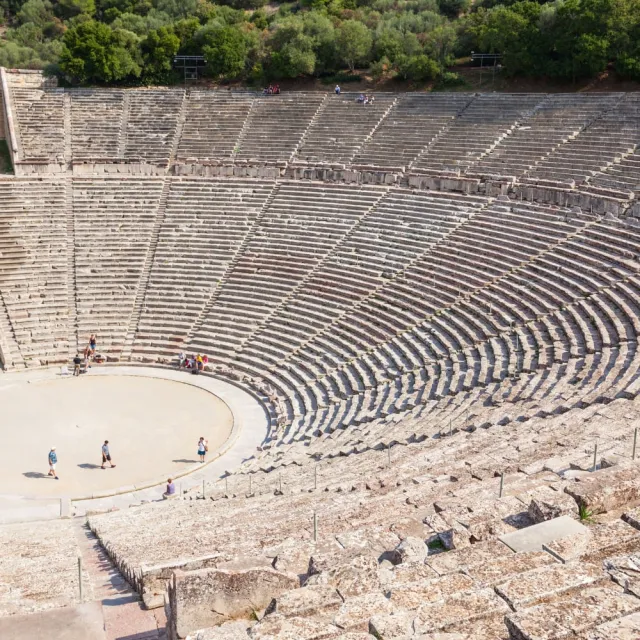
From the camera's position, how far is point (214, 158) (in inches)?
1289

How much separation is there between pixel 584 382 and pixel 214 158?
21278 millimetres

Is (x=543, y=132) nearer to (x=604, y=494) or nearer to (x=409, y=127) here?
(x=409, y=127)

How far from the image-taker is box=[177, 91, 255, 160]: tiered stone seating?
1308 inches

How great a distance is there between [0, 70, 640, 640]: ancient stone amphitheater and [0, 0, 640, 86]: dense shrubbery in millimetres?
2736

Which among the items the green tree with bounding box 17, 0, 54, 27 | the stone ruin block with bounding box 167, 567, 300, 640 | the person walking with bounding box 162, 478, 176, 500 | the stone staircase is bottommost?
the person walking with bounding box 162, 478, 176, 500

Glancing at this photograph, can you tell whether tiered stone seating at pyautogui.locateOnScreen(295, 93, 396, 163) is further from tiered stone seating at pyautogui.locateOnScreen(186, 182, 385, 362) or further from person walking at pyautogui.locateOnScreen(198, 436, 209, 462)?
person walking at pyautogui.locateOnScreen(198, 436, 209, 462)

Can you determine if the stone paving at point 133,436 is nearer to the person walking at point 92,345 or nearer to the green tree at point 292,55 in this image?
the person walking at point 92,345

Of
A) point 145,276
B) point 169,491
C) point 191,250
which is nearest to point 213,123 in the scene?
point 191,250

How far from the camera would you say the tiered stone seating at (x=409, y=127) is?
30750 mm

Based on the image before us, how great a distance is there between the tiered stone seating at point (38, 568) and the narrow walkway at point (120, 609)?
19 cm

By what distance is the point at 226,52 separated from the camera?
38500mm

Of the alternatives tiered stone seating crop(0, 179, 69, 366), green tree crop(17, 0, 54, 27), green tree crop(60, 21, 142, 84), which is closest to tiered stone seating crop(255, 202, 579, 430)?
tiered stone seating crop(0, 179, 69, 366)

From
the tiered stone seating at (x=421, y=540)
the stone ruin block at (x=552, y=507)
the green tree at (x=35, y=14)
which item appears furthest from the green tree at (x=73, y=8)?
the stone ruin block at (x=552, y=507)

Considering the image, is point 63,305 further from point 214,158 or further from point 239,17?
point 239,17
